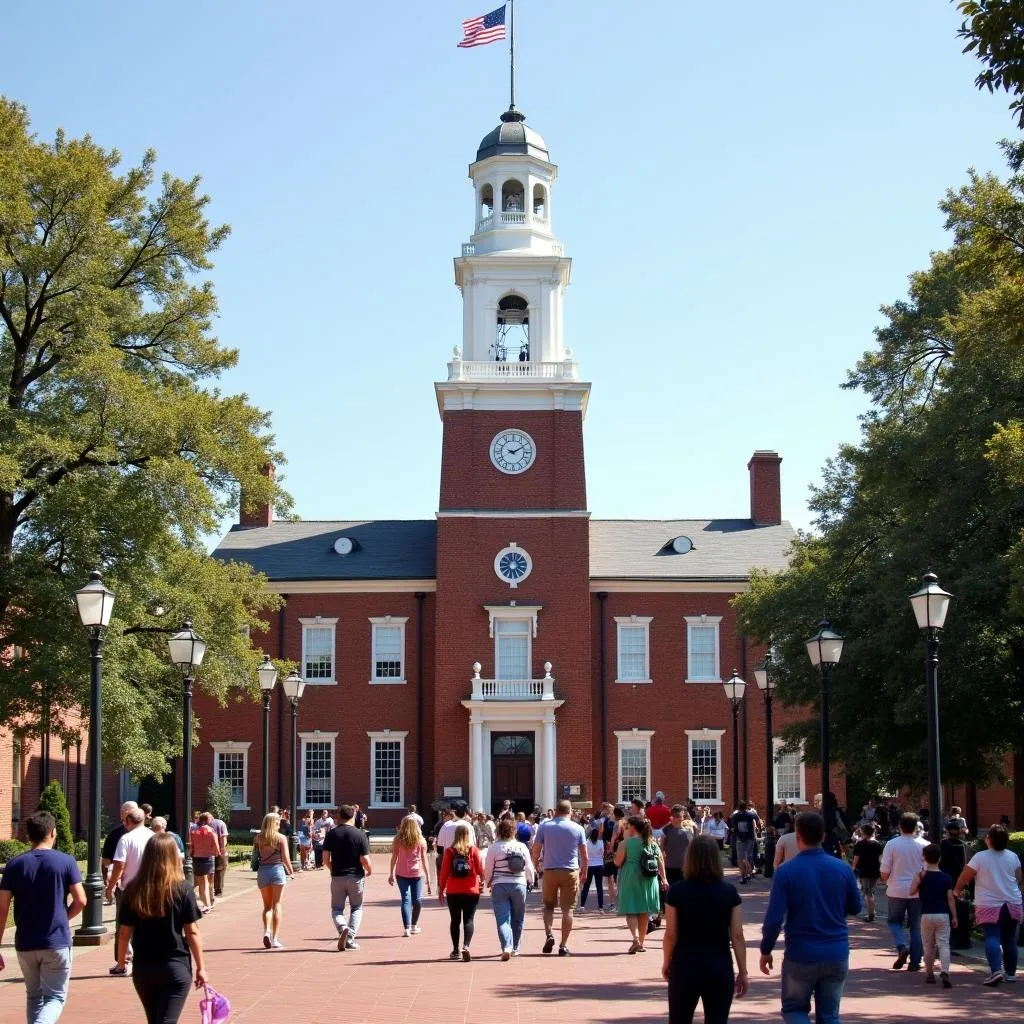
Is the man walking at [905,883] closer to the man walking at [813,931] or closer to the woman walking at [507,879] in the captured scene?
the woman walking at [507,879]

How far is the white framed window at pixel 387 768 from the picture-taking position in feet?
166

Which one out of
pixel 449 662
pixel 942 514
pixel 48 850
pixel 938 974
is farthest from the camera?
pixel 449 662

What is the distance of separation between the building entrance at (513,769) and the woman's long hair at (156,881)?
39706mm

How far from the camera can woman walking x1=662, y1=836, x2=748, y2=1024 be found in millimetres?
9055

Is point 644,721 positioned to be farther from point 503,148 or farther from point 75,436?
point 75,436

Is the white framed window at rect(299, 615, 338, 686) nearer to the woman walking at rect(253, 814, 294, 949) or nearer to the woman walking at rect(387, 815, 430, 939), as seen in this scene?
the woman walking at rect(387, 815, 430, 939)

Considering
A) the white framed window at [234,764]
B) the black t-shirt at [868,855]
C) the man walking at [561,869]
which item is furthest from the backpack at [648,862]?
the white framed window at [234,764]

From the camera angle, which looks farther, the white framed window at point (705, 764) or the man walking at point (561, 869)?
the white framed window at point (705, 764)

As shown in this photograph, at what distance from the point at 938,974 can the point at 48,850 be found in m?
9.62

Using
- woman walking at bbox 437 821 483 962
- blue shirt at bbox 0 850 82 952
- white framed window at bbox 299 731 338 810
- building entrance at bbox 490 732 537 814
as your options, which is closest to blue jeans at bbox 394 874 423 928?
woman walking at bbox 437 821 483 962

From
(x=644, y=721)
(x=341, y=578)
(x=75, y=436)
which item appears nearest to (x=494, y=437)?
(x=341, y=578)

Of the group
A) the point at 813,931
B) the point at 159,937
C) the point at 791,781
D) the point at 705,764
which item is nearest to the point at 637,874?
the point at 813,931

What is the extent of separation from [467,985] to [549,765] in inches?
1325

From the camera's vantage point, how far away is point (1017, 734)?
30.8 meters
